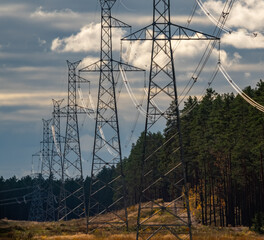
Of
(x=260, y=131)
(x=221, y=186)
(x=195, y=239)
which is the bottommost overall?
(x=195, y=239)

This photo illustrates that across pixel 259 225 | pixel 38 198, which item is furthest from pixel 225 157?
pixel 38 198

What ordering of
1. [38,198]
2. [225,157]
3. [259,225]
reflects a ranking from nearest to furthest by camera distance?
1. [259,225]
2. [225,157]
3. [38,198]

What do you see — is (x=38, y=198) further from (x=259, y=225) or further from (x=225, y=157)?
(x=259, y=225)

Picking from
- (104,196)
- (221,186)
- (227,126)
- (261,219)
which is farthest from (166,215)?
(104,196)

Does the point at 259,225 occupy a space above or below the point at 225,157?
below

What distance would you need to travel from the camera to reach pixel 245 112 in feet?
274

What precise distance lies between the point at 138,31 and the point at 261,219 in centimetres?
2605

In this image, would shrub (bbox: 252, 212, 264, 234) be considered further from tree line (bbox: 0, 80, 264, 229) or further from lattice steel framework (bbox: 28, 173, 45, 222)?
lattice steel framework (bbox: 28, 173, 45, 222)

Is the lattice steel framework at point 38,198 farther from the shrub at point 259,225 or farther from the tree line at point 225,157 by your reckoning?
the shrub at point 259,225

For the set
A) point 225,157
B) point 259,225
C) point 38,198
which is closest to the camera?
point 259,225

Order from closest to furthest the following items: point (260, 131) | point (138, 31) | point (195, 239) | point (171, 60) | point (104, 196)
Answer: point (171, 60)
point (138, 31)
point (195, 239)
point (260, 131)
point (104, 196)

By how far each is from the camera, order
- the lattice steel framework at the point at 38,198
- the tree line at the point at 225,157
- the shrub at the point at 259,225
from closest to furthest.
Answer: the shrub at the point at 259,225
the tree line at the point at 225,157
the lattice steel framework at the point at 38,198

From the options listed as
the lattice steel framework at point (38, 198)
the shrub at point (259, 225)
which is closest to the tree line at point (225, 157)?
the shrub at point (259, 225)

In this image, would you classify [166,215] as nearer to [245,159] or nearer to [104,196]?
[245,159]
